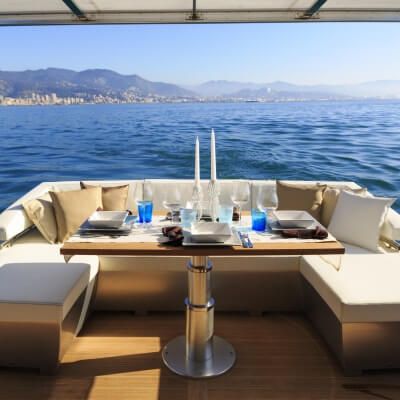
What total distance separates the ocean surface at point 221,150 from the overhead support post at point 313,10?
4.87 metres

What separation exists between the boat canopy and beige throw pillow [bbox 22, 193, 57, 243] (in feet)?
3.53

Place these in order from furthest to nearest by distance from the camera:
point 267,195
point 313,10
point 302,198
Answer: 1. point 267,195
2. point 302,198
3. point 313,10

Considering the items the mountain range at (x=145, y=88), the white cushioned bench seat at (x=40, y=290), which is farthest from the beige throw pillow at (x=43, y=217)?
the mountain range at (x=145, y=88)

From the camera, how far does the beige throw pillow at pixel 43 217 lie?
2393 mm

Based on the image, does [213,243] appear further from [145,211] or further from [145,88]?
[145,88]

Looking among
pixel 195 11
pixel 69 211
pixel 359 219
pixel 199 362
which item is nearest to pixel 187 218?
pixel 199 362

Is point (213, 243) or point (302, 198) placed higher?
point (213, 243)

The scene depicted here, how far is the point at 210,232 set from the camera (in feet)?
5.03

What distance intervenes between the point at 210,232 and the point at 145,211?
0.38 m

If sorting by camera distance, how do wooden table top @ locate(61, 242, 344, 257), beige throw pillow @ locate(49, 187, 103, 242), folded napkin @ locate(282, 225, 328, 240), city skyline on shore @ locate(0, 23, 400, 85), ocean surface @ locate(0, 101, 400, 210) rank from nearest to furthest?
wooden table top @ locate(61, 242, 344, 257) → folded napkin @ locate(282, 225, 328, 240) → beige throw pillow @ locate(49, 187, 103, 242) → ocean surface @ locate(0, 101, 400, 210) → city skyline on shore @ locate(0, 23, 400, 85)

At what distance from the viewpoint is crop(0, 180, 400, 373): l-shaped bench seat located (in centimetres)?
169

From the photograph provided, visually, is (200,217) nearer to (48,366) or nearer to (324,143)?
(48,366)

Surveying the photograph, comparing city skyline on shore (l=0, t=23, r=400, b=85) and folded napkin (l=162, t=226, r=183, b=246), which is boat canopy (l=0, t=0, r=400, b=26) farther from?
city skyline on shore (l=0, t=23, r=400, b=85)

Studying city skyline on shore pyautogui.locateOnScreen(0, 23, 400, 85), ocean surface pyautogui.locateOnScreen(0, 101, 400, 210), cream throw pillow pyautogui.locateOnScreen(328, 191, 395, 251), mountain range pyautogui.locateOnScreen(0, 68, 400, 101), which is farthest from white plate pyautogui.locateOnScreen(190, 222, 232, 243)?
mountain range pyautogui.locateOnScreen(0, 68, 400, 101)
